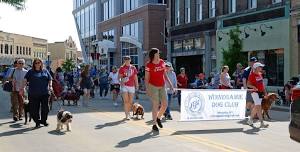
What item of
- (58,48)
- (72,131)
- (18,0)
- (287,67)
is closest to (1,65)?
(58,48)

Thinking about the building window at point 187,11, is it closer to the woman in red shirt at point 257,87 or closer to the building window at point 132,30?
the building window at point 132,30

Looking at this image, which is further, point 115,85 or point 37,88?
point 115,85

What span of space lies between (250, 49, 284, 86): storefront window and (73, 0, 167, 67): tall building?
21.6 meters

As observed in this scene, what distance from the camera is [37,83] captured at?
41.8ft

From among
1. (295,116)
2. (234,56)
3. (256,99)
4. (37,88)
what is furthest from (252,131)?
(234,56)

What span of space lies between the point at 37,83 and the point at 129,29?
149 feet

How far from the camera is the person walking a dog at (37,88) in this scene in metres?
12.7

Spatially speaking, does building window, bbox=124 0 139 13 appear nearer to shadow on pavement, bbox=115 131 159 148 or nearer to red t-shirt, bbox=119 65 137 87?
red t-shirt, bbox=119 65 137 87

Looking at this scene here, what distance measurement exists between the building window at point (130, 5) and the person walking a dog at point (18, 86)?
4237 centimetres

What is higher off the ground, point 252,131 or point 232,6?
point 232,6

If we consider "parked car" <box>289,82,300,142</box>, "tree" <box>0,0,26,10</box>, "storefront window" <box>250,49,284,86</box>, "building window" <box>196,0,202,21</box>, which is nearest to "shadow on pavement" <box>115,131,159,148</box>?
"parked car" <box>289,82,300,142</box>

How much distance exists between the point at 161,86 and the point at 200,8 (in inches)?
1089

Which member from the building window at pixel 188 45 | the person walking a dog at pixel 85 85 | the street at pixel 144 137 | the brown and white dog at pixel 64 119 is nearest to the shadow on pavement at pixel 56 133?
the street at pixel 144 137

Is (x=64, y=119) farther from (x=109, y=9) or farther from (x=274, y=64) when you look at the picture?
(x=109, y=9)
